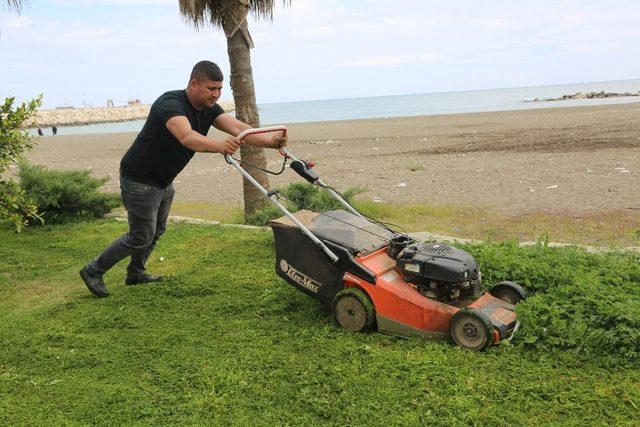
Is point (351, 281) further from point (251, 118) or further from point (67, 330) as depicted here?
point (251, 118)

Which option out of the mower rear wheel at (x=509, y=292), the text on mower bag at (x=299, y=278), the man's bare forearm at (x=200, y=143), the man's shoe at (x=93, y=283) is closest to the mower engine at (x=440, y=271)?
the mower rear wheel at (x=509, y=292)

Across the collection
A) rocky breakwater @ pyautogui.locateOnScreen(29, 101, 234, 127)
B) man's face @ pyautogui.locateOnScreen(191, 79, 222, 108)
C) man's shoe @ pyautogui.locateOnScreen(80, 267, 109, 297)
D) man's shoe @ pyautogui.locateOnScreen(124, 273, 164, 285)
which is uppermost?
man's face @ pyautogui.locateOnScreen(191, 79, 222, 108)

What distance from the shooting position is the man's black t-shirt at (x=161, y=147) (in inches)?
167

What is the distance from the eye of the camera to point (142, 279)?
5.25 metres

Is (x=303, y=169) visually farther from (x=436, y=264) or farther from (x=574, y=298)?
(x=574, y=298)

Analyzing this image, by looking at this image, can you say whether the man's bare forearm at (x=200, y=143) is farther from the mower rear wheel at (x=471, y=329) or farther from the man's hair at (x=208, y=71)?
the mower rear wheel at (x=471, y=329)

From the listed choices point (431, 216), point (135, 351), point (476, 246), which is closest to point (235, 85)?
point (431, 216)

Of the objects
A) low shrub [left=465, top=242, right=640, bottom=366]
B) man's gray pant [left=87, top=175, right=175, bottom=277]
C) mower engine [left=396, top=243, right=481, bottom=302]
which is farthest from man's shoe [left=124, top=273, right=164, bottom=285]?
low shrub [left=465, top=242, right=640, bottom=366]

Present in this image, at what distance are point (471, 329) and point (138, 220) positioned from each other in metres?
2.70

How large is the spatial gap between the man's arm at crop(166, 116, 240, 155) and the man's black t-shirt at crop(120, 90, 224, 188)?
0.15 m

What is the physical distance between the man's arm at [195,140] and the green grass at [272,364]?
1.30 m

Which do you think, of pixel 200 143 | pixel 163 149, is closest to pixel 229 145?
pixel 200 143

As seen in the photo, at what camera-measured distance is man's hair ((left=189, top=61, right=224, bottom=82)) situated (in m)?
4.15

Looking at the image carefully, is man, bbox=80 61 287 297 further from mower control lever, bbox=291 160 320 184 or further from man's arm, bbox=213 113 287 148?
mower control lever, bbox=291 160 320 184
